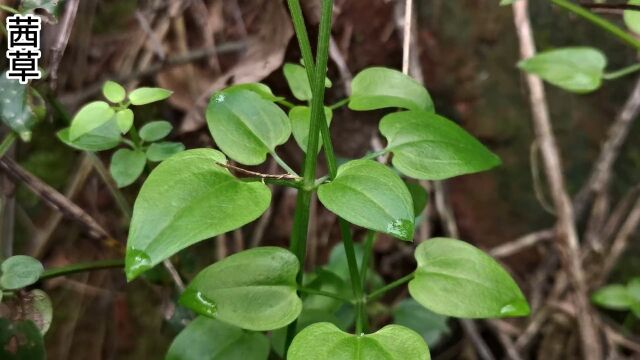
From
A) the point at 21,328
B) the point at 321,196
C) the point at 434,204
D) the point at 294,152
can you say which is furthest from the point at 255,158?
the point at 434,204

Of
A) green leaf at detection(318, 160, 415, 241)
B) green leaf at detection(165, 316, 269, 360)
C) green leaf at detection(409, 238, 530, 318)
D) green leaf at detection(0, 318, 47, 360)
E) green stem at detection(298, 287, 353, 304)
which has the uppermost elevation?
green leaf at detection(318, 160, 415, 241)

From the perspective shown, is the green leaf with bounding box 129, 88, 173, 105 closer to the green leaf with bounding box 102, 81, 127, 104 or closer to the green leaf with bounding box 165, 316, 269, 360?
the green leaf with bounding box 102, 81, 127, 104

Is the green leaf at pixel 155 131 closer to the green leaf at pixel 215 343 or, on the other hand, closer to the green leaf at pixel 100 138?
the green leaf at pixel 100 138

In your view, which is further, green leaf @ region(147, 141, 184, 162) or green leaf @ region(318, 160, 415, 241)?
green leaf @ region(147, 141, 184, 162)

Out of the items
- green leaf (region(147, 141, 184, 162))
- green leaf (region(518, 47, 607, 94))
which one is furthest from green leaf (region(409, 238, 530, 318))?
green leaf (region(518, 47, 607, 94))

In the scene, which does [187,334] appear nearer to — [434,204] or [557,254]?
[434,204]

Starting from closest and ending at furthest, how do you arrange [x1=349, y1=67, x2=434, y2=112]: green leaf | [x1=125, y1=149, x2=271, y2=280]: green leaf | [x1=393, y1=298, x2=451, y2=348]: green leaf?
1. [x1=125, y1=149, x2=271, y2=280]: green leaf
2. [x1=349, y1=67, x2=434, y2=112]: green leaf
3. [x1=393, y1=298, x2=451, y2=348]: green leaf

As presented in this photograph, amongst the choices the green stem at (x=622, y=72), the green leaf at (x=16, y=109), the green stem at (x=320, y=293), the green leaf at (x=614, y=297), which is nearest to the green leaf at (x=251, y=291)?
the green stem at (x=320, y=293)
